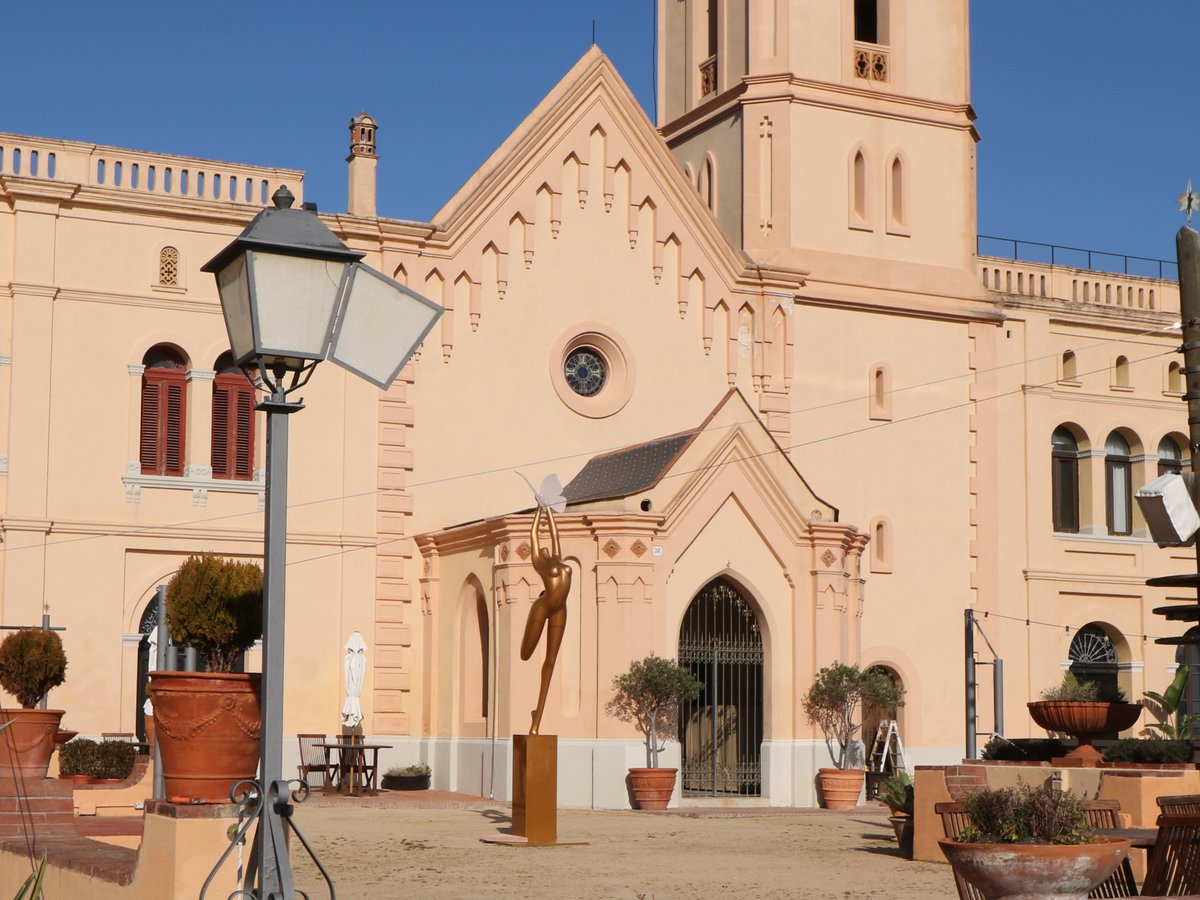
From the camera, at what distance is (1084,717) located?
16594mm

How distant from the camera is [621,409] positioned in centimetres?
3175

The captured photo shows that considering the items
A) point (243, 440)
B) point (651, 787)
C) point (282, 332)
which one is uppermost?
point (243, 440)

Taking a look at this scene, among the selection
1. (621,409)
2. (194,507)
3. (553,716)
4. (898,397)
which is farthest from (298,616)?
(898,397)

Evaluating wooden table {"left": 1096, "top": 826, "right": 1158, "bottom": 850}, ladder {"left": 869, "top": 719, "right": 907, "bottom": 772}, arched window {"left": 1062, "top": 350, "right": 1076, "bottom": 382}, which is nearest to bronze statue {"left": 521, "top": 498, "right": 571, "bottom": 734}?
wooden table {"left": 1096, "top": 826, "right": 1158, "bottom": 850}

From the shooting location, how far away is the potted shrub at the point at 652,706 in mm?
26750

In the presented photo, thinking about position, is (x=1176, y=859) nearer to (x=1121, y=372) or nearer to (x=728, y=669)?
(x=728, y=669)

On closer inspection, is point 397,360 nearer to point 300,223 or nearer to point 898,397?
point 300,223

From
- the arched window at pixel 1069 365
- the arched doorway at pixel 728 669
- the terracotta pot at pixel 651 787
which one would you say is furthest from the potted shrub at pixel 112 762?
the arched window at pixel 1069 365

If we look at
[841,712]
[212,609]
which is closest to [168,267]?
[841,712]

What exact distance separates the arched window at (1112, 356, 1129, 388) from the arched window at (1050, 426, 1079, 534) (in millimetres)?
1658

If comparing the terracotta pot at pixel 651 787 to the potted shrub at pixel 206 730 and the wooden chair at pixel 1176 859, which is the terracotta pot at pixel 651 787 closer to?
the wooden chair at pixel 1176 859

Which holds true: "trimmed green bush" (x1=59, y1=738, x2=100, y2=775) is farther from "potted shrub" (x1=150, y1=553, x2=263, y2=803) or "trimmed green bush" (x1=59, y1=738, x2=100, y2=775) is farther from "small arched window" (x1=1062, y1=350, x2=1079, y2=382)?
"small arched window" (x1=1062, y1=350, x2=1079, y2=382)

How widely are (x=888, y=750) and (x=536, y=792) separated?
1419 centimetres

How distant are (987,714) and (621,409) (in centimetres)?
929
